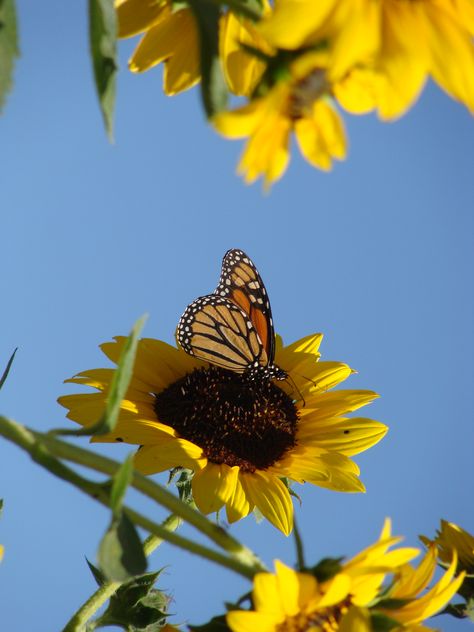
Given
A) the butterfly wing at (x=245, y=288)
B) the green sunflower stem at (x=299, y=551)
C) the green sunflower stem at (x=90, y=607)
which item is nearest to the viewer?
the green sunflower stem at (x=299, y=551)

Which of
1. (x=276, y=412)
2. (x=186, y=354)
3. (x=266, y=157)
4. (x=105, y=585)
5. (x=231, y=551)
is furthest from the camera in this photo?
(x=186, y=354)

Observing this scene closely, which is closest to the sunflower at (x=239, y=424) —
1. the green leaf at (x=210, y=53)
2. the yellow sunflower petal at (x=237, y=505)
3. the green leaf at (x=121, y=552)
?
the yellow sunflower petal at (x=237, y=505)

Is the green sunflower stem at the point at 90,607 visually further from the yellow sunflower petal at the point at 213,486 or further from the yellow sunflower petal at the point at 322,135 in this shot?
the yellow sunflower petal at the point at 322,135

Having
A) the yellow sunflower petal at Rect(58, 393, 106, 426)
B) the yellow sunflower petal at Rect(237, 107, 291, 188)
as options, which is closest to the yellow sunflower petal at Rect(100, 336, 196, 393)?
the yellow sunflower petal at Rect(58, 393, 106, 426)

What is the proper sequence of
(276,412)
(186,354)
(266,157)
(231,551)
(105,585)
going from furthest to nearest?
(186,354) → (276,412) → (105,585) → (231,551) → (266,157)

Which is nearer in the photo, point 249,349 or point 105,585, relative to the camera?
point 105,585

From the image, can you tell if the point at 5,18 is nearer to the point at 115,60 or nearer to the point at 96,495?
the point at 115,60

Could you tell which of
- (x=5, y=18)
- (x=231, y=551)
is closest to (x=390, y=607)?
(x=231, y=551)
